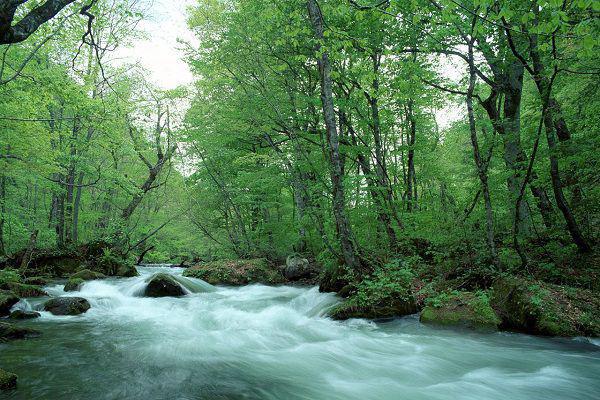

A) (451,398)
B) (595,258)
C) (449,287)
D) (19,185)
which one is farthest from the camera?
(19,185)

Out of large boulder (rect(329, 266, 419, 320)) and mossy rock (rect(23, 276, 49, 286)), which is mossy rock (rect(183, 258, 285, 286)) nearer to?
mossy rock (rect(23, 276, 49, 286))

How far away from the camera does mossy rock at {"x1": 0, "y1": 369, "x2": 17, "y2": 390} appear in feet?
13.0

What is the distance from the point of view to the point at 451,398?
4.36m

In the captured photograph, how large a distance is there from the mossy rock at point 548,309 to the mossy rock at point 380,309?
1.78 metres

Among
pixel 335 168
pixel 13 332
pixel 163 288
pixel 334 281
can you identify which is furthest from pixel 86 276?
pixel 335 168

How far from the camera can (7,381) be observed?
400 centimetres

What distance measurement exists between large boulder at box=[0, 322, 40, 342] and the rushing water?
21 centimetres

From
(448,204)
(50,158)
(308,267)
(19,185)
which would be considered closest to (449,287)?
(448,204)

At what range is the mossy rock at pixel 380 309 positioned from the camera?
7836 mm

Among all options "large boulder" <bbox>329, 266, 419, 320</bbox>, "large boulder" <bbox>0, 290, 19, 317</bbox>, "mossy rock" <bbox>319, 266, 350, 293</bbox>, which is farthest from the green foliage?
"large boulder" <bbox>329, 266, 419, 320</bbox>

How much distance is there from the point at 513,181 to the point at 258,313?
7087 millimetres

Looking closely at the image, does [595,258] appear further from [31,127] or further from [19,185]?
[19,185]

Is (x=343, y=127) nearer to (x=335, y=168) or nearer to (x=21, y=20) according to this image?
(x=335, y=168)

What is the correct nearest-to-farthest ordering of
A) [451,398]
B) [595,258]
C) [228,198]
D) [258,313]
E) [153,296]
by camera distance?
[451,398], [595,258], [258,313], [153,296], [228,198]
